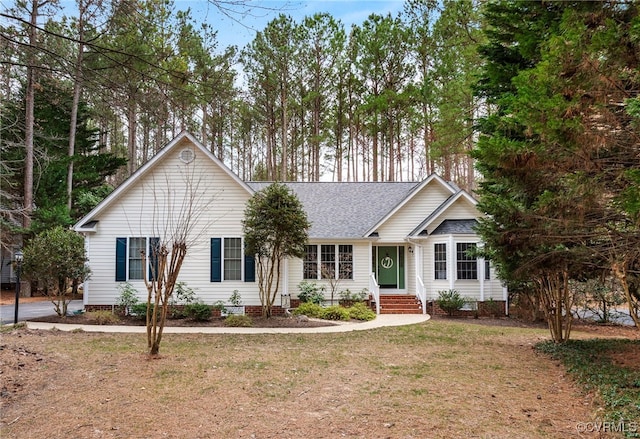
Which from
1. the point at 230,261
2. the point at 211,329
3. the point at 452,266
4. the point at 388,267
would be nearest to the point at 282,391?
the point at 211,329

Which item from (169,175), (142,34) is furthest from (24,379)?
(169,175)

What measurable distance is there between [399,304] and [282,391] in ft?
35.4

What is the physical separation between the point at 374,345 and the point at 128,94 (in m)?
7.01

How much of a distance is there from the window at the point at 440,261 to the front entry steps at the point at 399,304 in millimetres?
1300

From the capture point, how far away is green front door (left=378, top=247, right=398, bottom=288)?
17828 mm

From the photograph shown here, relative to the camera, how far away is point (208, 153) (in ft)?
48.1

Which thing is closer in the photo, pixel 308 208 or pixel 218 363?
pixel 218 363

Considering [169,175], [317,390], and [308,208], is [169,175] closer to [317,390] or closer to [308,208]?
[308,208]

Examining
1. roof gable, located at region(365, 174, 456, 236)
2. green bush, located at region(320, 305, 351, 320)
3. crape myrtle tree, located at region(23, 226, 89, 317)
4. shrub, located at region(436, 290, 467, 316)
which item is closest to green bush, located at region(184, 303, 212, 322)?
crape myrtle tree, located at region(23, 226, 89, 317)

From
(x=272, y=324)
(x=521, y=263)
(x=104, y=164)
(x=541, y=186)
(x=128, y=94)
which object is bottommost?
(x=272, y=324)

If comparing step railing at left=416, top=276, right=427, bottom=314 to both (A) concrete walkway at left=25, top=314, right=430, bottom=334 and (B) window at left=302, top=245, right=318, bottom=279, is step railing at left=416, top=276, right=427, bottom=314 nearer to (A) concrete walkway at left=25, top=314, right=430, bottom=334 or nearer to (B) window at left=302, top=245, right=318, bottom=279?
(A) concrete walkway at left=25, top=314, right=430, bottom=334

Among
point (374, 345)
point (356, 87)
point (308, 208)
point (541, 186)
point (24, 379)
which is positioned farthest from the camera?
point (356, 87)

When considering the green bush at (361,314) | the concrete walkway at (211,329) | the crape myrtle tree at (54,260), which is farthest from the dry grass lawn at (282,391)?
the green bush at (361,314)

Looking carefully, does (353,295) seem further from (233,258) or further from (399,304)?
(233,258)
